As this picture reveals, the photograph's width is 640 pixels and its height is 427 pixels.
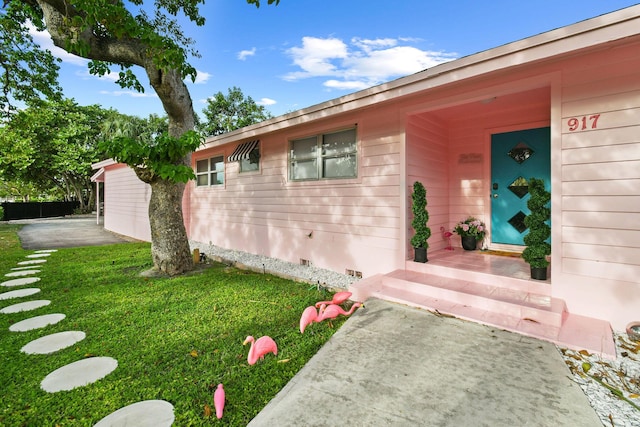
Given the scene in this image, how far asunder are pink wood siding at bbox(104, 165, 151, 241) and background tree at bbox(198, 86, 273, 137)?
1350cm

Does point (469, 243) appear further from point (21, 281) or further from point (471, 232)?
point (21, 281)

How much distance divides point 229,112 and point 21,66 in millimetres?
19050

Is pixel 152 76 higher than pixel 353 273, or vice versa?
pixel 152 76

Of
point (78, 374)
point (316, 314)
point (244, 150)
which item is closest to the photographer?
point (78, 374)

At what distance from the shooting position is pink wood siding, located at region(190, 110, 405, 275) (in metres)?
4.69

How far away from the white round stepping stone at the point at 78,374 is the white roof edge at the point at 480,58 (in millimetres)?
4155

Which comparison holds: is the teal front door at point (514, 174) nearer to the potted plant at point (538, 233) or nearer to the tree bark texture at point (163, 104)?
the potted plant at point (538, 233)

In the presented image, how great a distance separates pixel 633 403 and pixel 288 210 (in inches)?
207

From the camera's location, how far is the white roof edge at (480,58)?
8.33 feet

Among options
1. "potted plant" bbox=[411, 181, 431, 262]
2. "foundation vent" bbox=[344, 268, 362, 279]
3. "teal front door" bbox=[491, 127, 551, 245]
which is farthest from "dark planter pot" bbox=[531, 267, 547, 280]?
"foundation vent" bbox=[344, 268, 362, 279]

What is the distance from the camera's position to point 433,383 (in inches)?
84.6

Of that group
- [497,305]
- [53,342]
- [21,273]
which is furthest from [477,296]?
[21,273]

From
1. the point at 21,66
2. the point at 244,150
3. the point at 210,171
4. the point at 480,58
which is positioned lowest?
the point at 210,171

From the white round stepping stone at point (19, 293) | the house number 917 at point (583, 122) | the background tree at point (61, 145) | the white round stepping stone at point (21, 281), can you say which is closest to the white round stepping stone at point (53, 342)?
the white round stepping stone at point (19, 293)
